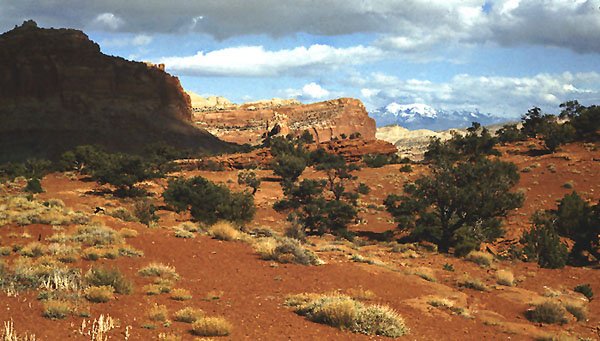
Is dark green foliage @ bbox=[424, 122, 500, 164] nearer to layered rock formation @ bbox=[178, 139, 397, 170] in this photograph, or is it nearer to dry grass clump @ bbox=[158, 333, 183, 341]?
layered rock formation @ bbox=[178, 139, 397, 170]

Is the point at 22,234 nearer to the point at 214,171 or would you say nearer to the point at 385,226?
the point at 385,226

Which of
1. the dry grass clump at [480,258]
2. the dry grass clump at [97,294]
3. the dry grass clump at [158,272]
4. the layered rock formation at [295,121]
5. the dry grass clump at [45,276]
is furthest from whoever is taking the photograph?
the layered rock formation at [295,121]

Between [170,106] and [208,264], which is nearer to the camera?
[208,264]

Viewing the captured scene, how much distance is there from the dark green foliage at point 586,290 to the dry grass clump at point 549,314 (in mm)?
4554

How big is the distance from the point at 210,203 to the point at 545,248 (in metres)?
18.5

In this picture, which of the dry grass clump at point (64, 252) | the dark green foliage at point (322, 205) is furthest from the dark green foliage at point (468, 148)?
the dry grass clump at point (64, 252)

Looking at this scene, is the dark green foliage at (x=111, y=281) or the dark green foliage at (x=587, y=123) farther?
the dark green foliage at (x=587, y=123)

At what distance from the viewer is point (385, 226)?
33.6 metres

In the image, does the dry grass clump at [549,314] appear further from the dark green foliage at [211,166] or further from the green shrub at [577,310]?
the dark green foliage at [211,166]

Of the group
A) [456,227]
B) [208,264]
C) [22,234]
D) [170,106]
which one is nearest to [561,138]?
[456,227]

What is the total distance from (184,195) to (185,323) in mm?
23114

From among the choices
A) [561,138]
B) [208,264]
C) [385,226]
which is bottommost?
[385,226]

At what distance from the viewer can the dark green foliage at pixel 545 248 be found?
67.7 feet

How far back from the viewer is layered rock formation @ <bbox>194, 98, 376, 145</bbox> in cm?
12800
